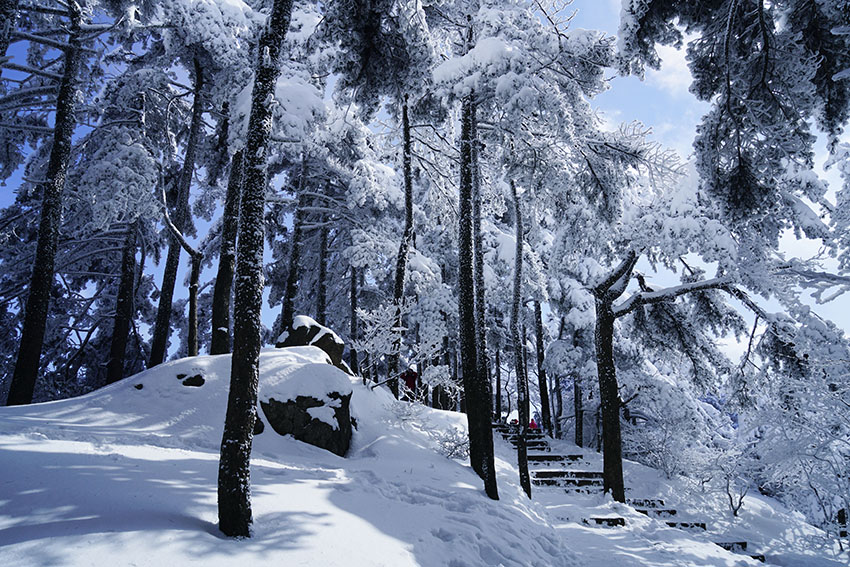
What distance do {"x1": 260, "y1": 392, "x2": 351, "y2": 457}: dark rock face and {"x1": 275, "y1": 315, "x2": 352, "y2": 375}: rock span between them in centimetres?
331

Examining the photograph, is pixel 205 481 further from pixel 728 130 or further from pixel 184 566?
pixel 728 130

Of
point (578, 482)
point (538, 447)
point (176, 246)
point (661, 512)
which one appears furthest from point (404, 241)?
point (661, 512)

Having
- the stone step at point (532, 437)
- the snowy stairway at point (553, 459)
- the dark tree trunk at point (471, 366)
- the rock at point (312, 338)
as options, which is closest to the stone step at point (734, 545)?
the snowy stairway at point (553, 459)

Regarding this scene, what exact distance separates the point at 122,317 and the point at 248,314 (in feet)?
37.6

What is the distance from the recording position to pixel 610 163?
9.55 m

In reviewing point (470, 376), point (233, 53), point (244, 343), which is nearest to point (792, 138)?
point (470, 376)

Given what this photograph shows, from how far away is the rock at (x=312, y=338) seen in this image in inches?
457

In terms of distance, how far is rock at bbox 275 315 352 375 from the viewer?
11.6 metres

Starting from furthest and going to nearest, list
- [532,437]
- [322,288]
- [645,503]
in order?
1. [322,288]
2. [532,437]
3. [645,503]

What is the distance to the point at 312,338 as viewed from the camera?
11.7 m

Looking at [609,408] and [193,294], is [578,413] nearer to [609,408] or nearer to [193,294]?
[609,408]

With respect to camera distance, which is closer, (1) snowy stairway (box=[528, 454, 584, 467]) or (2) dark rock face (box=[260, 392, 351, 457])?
(2) dark rock face (box=[260, 392, 351, 457])

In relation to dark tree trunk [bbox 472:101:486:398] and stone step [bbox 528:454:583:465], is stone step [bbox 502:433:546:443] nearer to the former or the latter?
stone step [bbox 528:454:583:465]

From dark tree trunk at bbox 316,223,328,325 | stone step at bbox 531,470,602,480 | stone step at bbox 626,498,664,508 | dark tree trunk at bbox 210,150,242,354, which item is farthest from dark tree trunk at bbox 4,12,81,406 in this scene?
stone step at bbox 626,498,664,508
